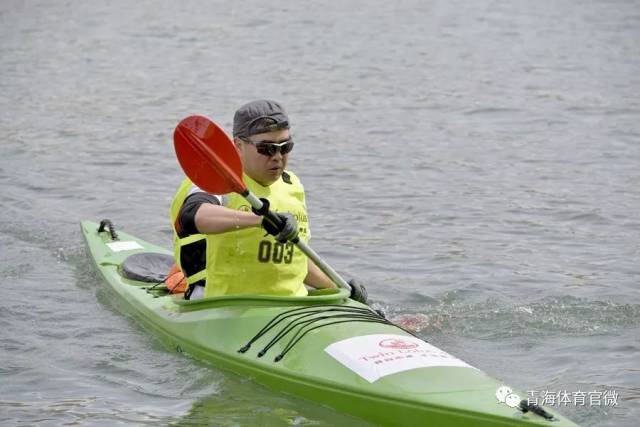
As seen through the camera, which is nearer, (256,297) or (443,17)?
(256,297)

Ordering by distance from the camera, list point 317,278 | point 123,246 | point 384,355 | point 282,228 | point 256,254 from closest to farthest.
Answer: point 384,355, point 282,228, point 256,254, point 317,278, point 123,246

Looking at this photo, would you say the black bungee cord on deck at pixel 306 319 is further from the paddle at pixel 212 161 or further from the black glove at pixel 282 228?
the black glove at pixel 282 228

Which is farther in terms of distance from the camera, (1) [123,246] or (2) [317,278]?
(1) [123,246]

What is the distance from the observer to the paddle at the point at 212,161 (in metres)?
5.86

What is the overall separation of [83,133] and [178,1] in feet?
38.2

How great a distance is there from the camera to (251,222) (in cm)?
573

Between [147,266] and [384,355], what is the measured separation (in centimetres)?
283

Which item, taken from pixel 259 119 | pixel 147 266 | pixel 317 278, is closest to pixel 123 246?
pixel 147 266

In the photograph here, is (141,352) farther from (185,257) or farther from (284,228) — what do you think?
(284,228)

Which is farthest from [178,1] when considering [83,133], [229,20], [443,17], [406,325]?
[406,325]

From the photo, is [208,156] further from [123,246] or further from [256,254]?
[123,246]

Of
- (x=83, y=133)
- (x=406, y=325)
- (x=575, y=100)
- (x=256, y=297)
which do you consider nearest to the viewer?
(x=256, y=297)

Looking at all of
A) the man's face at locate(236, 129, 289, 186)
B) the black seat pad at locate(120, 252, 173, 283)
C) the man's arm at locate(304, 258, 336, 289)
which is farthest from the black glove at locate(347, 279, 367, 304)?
the black seat pad at locate(120, 252, 173, 283)

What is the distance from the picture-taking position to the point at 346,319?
5.93 meters
